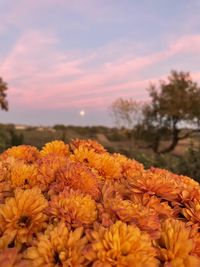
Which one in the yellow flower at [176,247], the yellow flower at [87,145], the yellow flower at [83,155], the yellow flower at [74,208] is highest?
the yellow flower at [87,145]

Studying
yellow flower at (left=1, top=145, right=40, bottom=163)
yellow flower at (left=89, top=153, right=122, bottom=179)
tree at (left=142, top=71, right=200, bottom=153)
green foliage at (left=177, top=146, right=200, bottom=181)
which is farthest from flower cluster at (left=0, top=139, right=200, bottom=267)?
tree at (left=142, top=71, right=200, bottom=153)

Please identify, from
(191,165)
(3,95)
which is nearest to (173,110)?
(3,95)

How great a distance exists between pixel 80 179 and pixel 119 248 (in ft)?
1.75

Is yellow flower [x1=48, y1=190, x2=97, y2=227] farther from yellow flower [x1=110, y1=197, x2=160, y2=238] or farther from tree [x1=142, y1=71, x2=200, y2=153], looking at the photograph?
tree [x1=142, y1=71, x2=200, y2=153]

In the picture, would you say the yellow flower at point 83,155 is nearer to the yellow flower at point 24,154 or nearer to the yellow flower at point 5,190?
the yellow flower at point 24,154

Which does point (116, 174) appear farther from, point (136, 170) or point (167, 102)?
point (167, 102)

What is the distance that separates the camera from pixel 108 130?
57312mm

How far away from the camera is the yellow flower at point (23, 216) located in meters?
1.82

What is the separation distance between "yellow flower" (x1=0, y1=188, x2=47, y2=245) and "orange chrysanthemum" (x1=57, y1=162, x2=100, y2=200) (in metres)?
0.23

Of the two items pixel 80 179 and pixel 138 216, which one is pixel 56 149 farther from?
pixel 138 216

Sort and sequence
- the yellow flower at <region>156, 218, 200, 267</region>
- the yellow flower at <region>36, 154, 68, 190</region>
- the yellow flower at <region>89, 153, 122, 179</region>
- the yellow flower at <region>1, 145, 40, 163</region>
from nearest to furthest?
1. the yellow flower at <region>156, 218, 200, 267</region>
2. the yellow flower at <region>36, 154, 68, 190</region>
3. the yellow flower at <region>89, 153, 122, 179</region>
4. the yellow flower at <region>1, 145, 40, 163</region>

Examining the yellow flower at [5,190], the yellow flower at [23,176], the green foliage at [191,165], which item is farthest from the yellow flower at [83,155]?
the green foliage at [191,165]

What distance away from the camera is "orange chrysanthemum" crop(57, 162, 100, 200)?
6.93 feet

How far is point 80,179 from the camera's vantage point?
2.13 m
